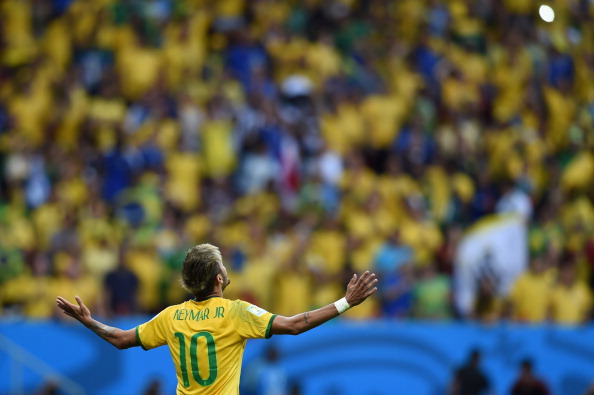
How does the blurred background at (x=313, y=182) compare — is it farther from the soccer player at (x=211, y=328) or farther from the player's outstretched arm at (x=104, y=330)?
the soccer player at (x=211, y=328)

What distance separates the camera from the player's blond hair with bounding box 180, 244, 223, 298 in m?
6.30

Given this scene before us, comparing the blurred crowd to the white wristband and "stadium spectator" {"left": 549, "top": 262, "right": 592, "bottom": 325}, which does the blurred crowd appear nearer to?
"stadium spectator" {"left": 549, "top": 262, "right": 592, "bottom": 325}

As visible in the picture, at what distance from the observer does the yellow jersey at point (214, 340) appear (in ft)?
20.6

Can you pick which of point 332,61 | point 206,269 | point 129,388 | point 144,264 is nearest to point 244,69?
point 332,61

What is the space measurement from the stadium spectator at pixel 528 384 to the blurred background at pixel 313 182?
0.08 feet

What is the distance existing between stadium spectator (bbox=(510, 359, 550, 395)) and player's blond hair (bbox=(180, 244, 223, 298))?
8.73 meters

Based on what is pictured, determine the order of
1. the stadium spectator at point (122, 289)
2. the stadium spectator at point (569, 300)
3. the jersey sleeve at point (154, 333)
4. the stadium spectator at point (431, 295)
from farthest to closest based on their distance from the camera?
1. the stadium spectator at point (569, 300)
2. the stadium spectator at point (431, 295)
3. the stadium spectator at point (122, 289)
4. the jersey sleeve at point (154, 333)

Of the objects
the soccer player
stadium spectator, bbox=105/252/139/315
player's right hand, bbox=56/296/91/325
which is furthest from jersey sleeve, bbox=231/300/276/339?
stadium spectator, bbox=105/252/139/315

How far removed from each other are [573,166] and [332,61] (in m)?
4.23

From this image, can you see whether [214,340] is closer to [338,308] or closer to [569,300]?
[338,308]

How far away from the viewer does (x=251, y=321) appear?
6.28 m

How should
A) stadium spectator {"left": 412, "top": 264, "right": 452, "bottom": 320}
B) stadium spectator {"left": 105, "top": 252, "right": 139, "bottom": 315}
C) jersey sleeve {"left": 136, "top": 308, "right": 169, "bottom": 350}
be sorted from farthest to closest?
stadium spectator {"left": 412, "top": 264, "right": 452, "bottom": 320} < stadium spectator {"left": 105, "top": 252, "right": 139, "bottom": 315} < jersey sleeve {"left": 136, "top": 308, "right": 169, "bottom": 350}

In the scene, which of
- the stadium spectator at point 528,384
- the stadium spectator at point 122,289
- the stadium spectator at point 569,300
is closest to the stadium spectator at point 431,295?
the stadium spectator at point 528,384

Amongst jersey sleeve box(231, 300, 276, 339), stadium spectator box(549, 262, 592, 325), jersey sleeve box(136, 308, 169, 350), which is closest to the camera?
jersey sleeve box(231, 300, 276, 339)
